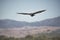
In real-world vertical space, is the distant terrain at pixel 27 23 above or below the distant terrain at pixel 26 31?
above

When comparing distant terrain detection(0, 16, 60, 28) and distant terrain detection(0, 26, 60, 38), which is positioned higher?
distant terrain detection(0, 16, 60, 28)

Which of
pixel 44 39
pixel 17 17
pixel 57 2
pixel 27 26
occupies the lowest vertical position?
pixel 44 39

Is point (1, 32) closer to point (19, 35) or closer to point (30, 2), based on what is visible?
point (19, 35)

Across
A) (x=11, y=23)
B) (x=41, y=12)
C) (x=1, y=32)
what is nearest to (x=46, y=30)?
(x=41, y=12)

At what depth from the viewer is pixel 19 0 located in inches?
111

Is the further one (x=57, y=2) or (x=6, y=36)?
(x=57, y=2)

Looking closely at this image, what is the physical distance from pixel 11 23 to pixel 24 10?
44cm

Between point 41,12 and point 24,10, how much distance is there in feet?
1.35

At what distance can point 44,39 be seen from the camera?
8.82 feet

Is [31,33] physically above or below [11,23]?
below

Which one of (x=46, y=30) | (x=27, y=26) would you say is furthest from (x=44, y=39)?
(x=27, y=26)

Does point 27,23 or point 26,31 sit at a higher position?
point 27,23

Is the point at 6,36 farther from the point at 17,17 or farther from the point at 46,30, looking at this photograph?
the point at 46,30

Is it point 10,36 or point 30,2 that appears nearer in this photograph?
point 10,36
